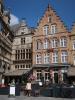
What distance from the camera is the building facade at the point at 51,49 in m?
36.5

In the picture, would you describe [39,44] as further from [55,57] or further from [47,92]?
[47,92]

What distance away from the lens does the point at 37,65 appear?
124ft

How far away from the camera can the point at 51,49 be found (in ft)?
124

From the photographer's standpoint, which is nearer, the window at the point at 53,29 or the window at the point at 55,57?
the window at the point at 55,57

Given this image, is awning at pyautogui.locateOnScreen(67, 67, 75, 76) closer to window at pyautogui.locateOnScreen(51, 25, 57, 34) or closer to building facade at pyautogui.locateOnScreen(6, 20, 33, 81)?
window at pyautogui.locateOnScreen(51, 25, 57, 34)

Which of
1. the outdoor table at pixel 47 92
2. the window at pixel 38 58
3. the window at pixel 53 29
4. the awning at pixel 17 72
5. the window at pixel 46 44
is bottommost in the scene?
the outdoor table at pixel 47 92

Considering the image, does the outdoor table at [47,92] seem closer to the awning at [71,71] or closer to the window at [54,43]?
the awning at [71,71]

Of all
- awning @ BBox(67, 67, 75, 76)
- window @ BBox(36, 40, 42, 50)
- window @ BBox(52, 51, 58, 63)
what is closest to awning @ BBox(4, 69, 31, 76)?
window @ BBox(36, 40, 42, 50)

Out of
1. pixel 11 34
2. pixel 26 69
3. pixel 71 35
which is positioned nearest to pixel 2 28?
pixel 11 34

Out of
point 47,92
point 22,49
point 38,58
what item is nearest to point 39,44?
point 38,58

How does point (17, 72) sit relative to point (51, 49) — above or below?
below

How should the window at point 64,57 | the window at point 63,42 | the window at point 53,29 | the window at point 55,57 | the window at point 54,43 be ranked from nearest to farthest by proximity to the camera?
the window at point 64,57
the window at point 63,42
the window at point 55,57
the window at point 54,43
the window at point 53,29

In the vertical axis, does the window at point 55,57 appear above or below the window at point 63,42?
below

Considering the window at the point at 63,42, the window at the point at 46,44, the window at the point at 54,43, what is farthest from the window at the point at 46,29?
the window at the point at 63,42
